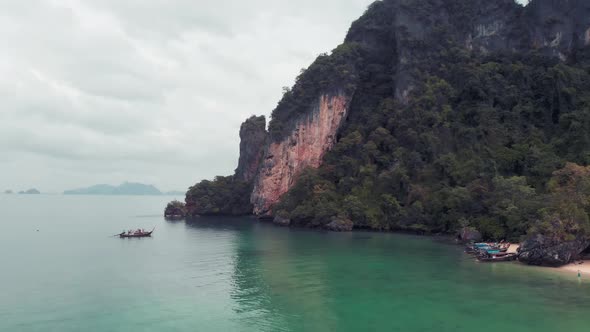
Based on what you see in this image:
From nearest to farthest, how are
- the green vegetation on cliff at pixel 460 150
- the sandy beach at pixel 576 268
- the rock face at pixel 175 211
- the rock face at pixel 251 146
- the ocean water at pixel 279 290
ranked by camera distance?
the ocean water at pixel 279 290 → the sandy beach at pixel 576 268 → the green vegetation on cliff at pixel 460 150 → the rock face at pixel 175 211 → the rock face at pixel 251 146

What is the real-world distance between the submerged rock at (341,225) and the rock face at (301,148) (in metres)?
16.7

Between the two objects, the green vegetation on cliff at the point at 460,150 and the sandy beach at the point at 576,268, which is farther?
the green vegetation on cliff at the point at 460,150

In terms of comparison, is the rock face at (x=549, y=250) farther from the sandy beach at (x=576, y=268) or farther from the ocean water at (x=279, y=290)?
the ocean water at (x=279, y=290)

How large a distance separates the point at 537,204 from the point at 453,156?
19042 millimetres

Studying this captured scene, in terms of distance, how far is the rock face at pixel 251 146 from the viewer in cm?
9600

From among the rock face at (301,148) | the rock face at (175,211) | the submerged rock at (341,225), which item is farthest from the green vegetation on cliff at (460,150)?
the rock face at (175,211)

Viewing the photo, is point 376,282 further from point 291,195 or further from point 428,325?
point 291,195

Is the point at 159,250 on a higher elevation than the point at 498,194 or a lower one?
A: lower

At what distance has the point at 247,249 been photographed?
4466cm

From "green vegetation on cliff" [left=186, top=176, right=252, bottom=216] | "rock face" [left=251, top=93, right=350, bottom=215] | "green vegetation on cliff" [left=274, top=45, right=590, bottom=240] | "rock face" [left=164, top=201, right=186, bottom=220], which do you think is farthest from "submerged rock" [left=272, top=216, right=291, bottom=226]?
"rock face" [left=164, top=201, right=186, bottom=220]

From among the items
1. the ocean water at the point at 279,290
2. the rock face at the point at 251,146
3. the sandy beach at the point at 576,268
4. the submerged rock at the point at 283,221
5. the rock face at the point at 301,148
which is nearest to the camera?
the ocean water at the point at 279,290

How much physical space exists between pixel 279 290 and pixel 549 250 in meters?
22.4

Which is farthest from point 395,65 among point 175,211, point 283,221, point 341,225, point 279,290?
point 279,290

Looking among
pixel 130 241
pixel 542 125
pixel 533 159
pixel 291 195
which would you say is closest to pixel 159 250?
pixel 130 241
